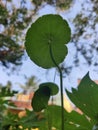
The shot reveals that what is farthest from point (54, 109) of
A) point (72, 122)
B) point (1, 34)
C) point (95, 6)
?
point (95, 6)

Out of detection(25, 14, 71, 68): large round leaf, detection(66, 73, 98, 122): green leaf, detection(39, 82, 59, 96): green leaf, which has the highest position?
detection(25, 14, 71, 68): large round leaf

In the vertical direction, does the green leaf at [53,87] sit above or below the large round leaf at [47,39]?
below

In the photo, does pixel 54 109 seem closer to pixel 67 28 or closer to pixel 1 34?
pixel 67 28

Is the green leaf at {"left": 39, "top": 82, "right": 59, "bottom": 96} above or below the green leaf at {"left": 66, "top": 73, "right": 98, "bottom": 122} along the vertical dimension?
above
